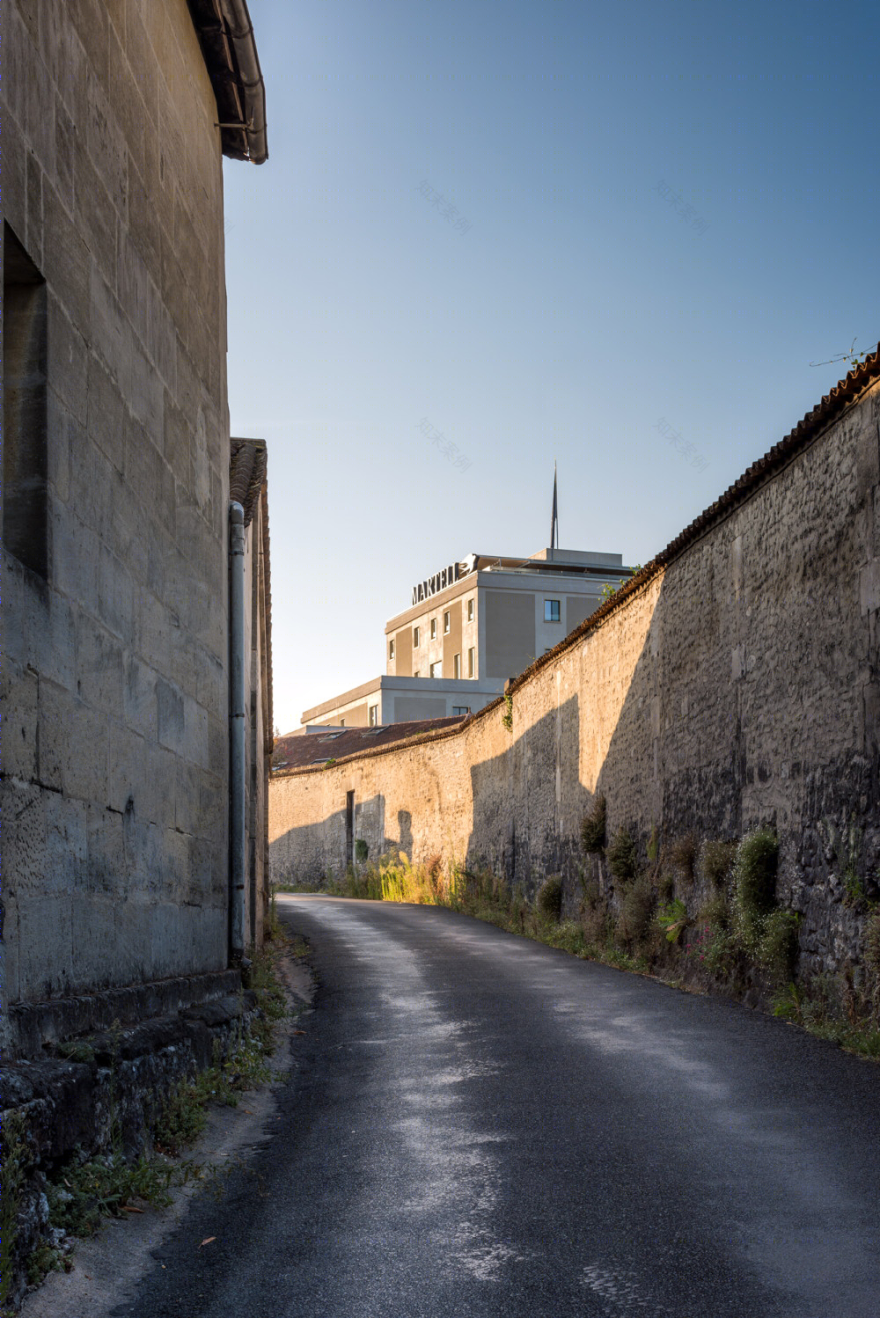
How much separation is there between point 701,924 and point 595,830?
484cm

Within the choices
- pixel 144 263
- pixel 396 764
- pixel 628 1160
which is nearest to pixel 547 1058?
pixel 628 1160

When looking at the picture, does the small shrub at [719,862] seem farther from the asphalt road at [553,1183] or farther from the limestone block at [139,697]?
the limestone block at [139,697]

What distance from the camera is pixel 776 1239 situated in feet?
13.5

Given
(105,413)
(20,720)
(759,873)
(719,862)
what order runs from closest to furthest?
1. (20,720)
2. (105,413)
3. (759,873)
4. (719,862)

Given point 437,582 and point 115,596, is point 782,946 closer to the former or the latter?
point 115,596

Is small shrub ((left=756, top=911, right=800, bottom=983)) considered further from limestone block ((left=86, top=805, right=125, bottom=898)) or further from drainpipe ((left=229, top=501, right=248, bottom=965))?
limestone block ((left=86, top=805, right=125, bottom=898))

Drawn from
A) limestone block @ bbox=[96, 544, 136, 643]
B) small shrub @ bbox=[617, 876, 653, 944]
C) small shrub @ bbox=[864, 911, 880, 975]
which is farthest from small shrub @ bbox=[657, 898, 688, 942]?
limestone block @ bbox=[96, 544, 136, 643]

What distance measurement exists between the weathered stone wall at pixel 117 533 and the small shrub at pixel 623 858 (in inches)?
293

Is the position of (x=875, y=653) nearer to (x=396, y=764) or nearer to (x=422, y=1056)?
(x=422, y=1056)

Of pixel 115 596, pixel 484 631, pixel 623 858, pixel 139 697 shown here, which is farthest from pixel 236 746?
pixel 484 631

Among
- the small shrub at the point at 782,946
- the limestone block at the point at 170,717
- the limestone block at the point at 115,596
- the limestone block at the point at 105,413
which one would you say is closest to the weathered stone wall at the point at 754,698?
the small shrub at the point at 782,946

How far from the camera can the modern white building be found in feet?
193

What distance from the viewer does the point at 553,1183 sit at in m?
4.88

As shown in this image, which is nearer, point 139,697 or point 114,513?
point 114,513
